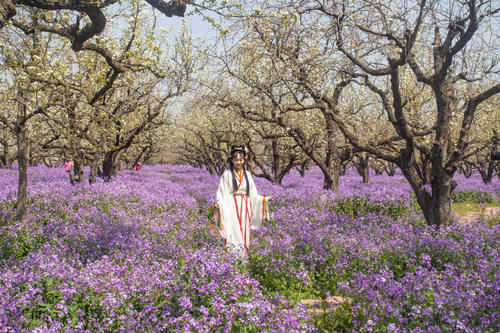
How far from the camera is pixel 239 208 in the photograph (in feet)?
26.9

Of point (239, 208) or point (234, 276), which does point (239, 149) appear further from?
point (234, 276)

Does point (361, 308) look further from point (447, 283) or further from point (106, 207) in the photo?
point (106, 207)

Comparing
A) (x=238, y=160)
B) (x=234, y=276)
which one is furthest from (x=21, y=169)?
(x=234, y=276)

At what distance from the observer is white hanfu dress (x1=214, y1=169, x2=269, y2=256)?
8031mm

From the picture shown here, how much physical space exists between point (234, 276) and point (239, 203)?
3443 mm

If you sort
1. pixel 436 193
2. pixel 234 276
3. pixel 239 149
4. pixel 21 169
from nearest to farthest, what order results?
pixel 234 276 < pixel 239 149 < pixel 436 193 < pixel 21 169

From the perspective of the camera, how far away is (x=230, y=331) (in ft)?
13.3

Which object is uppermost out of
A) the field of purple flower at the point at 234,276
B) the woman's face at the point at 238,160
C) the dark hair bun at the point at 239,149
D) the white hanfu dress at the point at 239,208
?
the dark hair bun at the point at 239,149

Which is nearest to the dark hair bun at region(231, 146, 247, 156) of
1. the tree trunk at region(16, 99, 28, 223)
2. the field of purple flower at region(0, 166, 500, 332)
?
the field of purple flower at region(0, 166, 500, 332)

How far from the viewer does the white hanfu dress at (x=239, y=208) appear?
26.3ft

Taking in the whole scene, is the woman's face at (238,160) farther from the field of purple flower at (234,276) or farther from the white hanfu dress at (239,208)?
the field of purple flower at (234,276)

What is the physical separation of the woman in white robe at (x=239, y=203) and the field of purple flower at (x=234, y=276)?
1.98ft

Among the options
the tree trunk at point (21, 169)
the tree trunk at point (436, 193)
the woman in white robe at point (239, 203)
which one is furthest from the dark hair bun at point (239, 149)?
the tree trunk at point (21, 169)

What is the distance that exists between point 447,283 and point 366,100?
1891 centimetres
